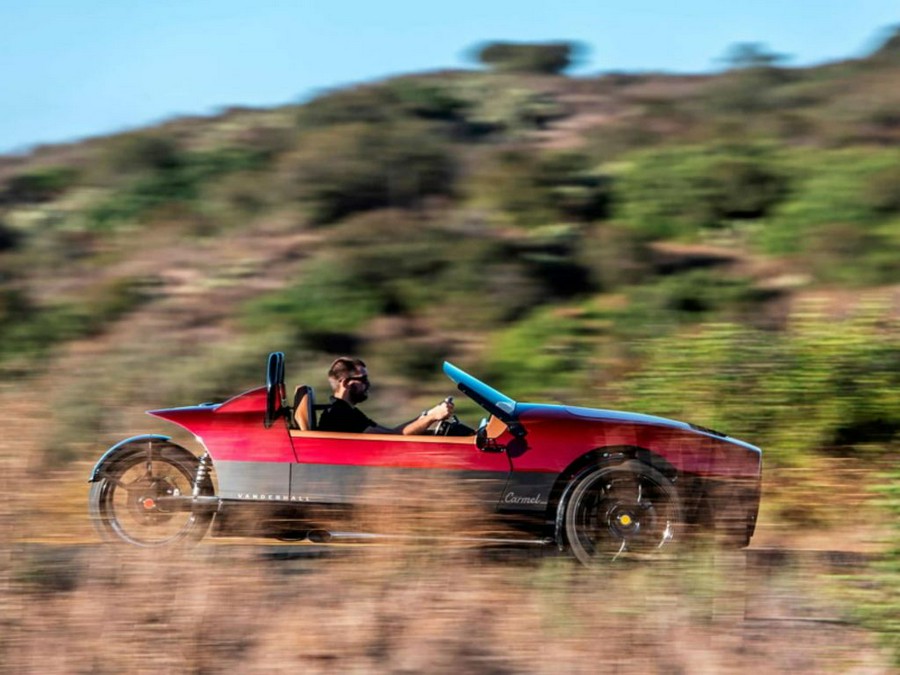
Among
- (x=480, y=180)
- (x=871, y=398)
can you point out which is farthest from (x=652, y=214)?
(x=871, y=398)

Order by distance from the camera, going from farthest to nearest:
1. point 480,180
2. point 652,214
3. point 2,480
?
1. point 480,180
2. point 652,214
3. point 2,480

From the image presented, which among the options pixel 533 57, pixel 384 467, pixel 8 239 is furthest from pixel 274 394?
pixel 533 57

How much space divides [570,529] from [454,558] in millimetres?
645

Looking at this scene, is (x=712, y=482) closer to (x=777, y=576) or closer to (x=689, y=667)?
(x=777, y=576)

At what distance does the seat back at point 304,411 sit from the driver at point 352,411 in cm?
5

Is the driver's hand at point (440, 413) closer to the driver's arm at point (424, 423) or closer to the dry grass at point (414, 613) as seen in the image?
the driver's arm at point (424, 423)

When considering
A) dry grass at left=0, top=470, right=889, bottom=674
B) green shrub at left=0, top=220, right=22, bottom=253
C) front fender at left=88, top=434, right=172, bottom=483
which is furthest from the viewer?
green shrub at left=0, top=220, right=22, bottom=253

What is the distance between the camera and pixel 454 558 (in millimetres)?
6500

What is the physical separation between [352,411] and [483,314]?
14105mm

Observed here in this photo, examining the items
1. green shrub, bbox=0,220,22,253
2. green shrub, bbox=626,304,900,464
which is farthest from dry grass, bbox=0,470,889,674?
green shrub, bbox=0,220,22,253

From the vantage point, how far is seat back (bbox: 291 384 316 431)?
6898 millimetres

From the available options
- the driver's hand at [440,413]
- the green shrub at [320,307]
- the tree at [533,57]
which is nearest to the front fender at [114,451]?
the driver's hand at [440,413]

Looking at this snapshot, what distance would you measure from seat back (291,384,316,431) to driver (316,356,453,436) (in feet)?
0.18

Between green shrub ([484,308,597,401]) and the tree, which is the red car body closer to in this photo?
green shrub ([484,308,597,401])
